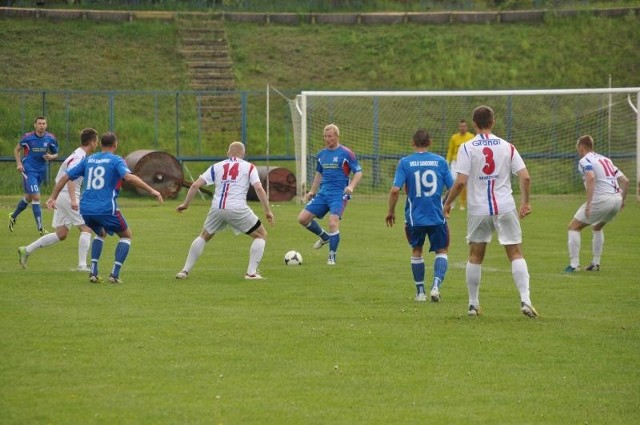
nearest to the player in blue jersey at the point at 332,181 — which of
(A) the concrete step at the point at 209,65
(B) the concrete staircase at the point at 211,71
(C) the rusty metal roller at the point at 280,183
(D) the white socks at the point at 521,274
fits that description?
(D) the white socks at the point at 521,274

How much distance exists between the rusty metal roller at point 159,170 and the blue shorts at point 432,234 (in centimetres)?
1905

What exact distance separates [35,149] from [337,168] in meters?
A: 8.77

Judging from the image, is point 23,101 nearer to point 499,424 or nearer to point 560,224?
point 560,224

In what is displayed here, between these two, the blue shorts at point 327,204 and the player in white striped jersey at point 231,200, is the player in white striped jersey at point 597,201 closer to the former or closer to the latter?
the blue shorts at point 327,204

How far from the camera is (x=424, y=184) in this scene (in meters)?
13.1

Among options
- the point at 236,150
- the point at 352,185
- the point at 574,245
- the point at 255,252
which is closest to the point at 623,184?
the point at 574,245

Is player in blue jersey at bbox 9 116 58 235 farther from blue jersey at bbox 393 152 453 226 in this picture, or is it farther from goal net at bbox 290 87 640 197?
blue jersey at bbox 393 152 453 226

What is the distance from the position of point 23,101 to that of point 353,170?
23859 mm

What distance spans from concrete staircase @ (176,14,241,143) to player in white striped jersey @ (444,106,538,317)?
28775 mm

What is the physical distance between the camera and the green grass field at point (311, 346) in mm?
7953

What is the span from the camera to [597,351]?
10039 millimetres

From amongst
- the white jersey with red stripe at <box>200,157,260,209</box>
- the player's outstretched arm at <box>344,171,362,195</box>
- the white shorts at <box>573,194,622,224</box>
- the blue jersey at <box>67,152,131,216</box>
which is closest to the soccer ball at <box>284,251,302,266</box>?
the player's outstretched arm at <box>344,171,362,195</box>

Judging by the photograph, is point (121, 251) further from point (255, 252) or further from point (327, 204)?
point (327, 204)

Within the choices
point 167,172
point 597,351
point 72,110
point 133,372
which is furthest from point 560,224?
point 72,110
